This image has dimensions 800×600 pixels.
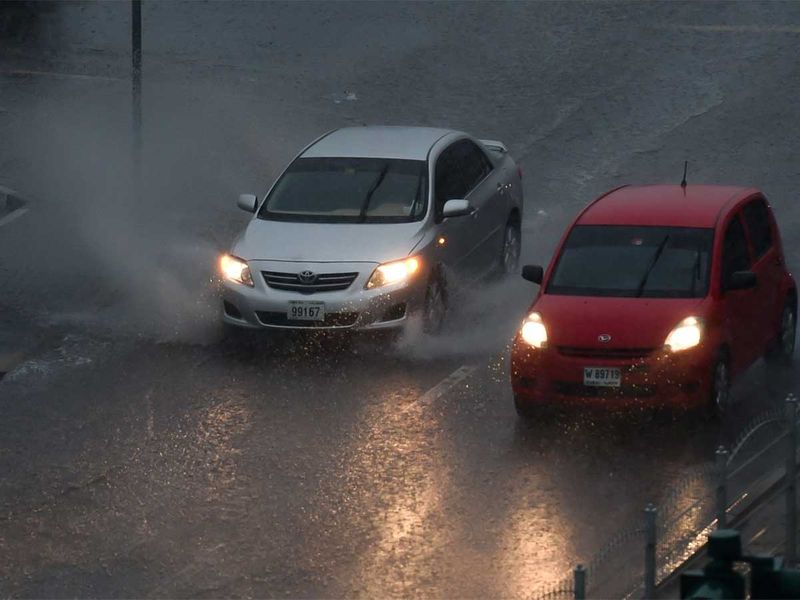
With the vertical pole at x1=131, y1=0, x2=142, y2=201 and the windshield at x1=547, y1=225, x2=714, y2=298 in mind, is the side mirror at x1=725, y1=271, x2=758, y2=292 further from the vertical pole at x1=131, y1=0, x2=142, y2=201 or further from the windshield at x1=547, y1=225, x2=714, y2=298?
the vertical pole at x1=131, y1=0, x2=142, y2=201

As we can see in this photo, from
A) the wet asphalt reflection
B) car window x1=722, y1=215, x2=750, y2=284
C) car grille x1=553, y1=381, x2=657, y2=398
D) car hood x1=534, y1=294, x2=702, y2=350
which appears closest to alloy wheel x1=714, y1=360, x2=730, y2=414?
the wet asphalt reflection

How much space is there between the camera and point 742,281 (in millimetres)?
12039

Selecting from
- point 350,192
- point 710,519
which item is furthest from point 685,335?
point 350,192

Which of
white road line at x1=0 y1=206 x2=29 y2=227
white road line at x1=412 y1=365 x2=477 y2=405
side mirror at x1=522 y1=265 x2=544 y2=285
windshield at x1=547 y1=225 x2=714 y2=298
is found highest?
windshield at x1=547 y1=225 x2=714 y2=298

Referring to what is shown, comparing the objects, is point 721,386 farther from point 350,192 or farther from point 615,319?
point 350,192

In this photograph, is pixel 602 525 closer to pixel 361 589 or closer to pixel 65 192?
pixel 361 589

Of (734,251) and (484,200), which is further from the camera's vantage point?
(484,200)

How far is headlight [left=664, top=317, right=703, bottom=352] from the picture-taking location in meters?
11.5

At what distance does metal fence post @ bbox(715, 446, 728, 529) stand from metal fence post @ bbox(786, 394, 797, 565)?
357 mm

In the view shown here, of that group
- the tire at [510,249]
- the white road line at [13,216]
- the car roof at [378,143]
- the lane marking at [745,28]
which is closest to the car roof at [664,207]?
the car roof at [378,143]

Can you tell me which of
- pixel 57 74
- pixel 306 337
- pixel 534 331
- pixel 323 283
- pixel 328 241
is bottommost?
pixel 57 74

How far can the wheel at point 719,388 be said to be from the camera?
11602 millimetres

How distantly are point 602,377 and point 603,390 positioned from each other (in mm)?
97

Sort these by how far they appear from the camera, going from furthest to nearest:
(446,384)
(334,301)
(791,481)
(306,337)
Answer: (306,337), (334,301), (446,384), (791,481)
